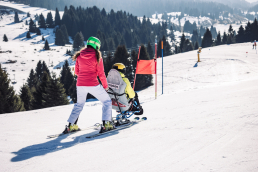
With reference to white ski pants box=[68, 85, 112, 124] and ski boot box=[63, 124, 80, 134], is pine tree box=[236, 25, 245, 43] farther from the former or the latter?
ski boot box=[63, 124, 80, 134]

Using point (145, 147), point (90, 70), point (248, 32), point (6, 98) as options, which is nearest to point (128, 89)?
point (90, 70)

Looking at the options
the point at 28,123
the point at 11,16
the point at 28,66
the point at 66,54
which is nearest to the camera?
the point at 28,123

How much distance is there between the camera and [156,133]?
382 cm

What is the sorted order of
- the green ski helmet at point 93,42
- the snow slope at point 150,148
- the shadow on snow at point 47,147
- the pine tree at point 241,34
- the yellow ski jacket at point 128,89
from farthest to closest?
the pine tree at point 241,34
the yellow ski jacket at point 128,89
the green ski helmet at point 93,42
the shadow on snow at point 47,147
the snow slope at point 150,148

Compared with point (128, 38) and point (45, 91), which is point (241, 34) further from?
point (45, 91)

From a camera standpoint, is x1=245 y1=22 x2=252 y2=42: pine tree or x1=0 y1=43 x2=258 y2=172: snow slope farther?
x1=245 y1=22 x2=252 y2=42: pine tree

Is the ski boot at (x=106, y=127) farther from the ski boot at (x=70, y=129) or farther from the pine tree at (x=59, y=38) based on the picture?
the pine tree at (x=59, y=38)

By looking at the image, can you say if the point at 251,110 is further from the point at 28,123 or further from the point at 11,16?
the point at 11,16

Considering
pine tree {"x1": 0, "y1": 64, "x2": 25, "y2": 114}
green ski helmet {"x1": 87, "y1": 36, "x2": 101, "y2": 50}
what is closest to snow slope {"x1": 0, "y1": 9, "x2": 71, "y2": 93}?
pine tree {"x1": 0, "y1": 64, "x2": 25, "y2": 114}

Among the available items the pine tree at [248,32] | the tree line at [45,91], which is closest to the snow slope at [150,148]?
the tree line at [45,91]

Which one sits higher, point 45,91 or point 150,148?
point 150,148

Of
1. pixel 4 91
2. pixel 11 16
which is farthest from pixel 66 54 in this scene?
pixel 11 16

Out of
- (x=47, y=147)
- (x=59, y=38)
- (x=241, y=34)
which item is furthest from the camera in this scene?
(x=59, y=38)

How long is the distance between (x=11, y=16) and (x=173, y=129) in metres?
208
